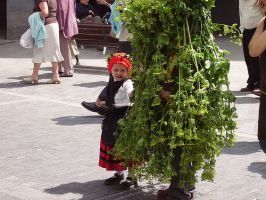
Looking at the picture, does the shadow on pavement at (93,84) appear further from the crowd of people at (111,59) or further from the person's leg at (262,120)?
the person's leg at (262,120)

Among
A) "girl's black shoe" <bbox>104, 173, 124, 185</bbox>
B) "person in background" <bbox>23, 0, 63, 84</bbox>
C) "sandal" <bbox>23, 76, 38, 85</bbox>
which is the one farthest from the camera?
"sandal" <bbox>23, 76, 38, 85</bbox>

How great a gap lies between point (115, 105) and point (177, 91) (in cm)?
112

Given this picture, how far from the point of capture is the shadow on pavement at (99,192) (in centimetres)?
601

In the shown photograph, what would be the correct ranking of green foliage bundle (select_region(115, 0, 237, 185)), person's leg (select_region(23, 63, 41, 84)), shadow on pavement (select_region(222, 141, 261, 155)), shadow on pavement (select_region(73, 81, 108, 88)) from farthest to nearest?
person's leg (select_region(23, 63, 41, 84)), shadow on pavement (select_region(73, 81, 108, 88)), shadow on pavement (select_region(222, 141, 261, 155)), green foliage bundle (select_region(115, 0, 237, 185))

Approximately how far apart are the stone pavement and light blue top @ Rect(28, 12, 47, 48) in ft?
2.69

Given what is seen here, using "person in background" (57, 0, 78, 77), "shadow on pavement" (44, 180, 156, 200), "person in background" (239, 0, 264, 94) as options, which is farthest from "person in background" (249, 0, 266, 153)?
"person in background" (57, 0, 78, 77)

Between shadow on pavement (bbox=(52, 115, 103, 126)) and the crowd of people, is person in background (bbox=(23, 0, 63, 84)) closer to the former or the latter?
the crowd of people

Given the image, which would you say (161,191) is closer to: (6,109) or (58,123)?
(58,123)

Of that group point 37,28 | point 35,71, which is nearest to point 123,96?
point 37,28

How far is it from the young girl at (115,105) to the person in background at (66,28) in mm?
6196

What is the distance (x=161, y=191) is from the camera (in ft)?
19.1

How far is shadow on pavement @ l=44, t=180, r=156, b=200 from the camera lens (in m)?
6.01

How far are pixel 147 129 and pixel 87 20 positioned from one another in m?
12.1

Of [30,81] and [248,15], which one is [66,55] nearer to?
[30,81]
